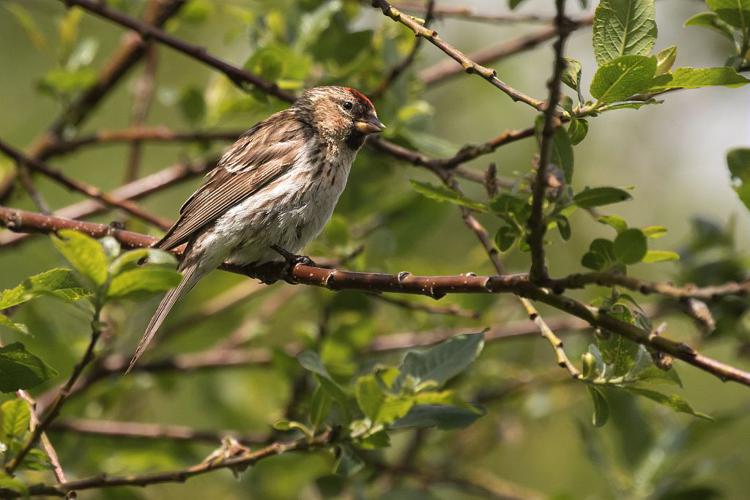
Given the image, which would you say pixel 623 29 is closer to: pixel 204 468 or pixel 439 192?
pixel 439 192

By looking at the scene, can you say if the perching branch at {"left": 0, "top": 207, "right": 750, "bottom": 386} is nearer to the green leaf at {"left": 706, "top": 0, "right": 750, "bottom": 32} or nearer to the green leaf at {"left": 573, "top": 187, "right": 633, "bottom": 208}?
the green leaf at {"left": 573, "top": 187, "right": 633, "bottom": 208}

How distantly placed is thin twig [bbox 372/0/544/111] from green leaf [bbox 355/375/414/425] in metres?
0.88

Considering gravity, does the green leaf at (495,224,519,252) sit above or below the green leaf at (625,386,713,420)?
above

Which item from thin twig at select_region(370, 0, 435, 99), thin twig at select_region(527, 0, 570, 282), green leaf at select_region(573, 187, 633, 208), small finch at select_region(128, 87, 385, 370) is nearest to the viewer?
thin twig at select_region(527, 0, 570, 282)

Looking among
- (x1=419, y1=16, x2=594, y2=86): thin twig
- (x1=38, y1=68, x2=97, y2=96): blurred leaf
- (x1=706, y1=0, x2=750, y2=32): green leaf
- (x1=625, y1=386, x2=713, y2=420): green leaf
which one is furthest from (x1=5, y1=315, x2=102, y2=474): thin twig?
(x1=419, y1=16, x2=594, y2=86): thin twig

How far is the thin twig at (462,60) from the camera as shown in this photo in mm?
2656

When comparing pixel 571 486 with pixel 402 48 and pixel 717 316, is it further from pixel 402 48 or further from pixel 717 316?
pixel 402 48

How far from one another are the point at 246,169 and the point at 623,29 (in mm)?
2473

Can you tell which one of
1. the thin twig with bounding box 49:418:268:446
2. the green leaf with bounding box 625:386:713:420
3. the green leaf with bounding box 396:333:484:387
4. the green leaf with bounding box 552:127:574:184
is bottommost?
the thin twig with bounding box 49:418:268:446

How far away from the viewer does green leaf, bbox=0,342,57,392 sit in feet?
8.62

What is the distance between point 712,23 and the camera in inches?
115

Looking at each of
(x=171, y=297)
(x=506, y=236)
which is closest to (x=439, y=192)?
(x=506, y=236)

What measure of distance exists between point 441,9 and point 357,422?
236cm

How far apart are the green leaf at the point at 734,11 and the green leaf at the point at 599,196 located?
2.43ft
